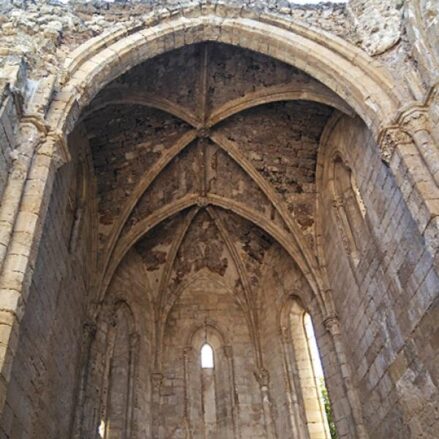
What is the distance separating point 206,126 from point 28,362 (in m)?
5.59

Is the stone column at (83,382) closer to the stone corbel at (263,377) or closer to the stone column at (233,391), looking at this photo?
the stone column at (233,391)

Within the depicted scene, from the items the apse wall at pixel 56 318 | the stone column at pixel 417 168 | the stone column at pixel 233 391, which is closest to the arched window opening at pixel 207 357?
the stone column at pixel 233 391

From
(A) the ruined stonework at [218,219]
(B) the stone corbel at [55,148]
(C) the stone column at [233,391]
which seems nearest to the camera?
(B) the stone corbel at [55,148]

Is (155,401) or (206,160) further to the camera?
(206,160)

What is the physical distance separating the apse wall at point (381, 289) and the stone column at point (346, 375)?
0.36 ft

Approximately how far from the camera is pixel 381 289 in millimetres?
7328

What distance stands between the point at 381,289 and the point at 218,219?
4905 mm

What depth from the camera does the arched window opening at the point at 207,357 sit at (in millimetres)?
11008

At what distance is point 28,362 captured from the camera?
592 centimetres

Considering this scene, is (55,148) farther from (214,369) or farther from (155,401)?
(214,369)

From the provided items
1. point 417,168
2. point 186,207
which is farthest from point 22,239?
point 186,207

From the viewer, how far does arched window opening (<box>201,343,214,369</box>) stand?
11.0m

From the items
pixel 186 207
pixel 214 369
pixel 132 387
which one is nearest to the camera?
pixel 132 387

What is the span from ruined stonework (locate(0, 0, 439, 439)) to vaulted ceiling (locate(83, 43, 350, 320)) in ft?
0.13
